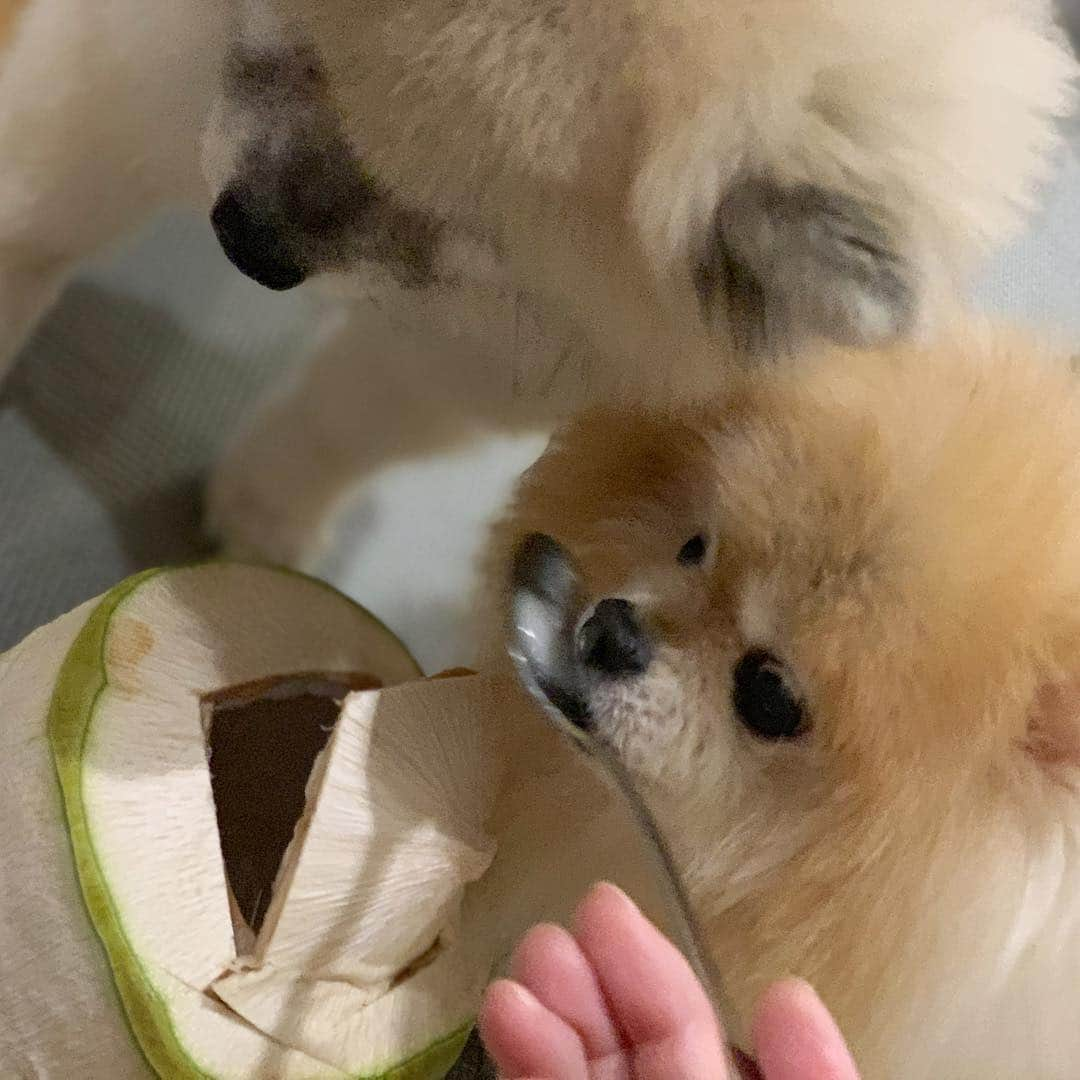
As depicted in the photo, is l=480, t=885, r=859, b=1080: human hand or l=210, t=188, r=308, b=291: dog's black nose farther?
l=210, t=188, r=308, b=291: dog's black nose

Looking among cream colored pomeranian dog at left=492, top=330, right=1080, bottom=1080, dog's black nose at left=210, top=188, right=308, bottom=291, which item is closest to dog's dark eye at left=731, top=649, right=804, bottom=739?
cream colored pomeranian dog at left=492, top=330, right=1080, bottom=1080

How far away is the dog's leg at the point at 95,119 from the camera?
508 millimetres

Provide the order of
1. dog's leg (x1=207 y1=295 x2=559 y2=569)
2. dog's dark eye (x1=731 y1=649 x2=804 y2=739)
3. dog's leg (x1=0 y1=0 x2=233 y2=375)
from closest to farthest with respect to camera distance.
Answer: dog's dark eye (x1=731 y1=649 x2=804 y2=739)
dog's leg (x1=0 y1=0 x2=233 y2=375)
dog's leg (x1=207 y1=295 x2=559 y2=569)

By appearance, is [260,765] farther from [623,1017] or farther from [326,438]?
[326,438]

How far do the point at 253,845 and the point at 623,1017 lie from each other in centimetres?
18

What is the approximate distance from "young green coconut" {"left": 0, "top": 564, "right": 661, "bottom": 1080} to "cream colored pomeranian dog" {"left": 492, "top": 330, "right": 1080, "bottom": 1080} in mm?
38

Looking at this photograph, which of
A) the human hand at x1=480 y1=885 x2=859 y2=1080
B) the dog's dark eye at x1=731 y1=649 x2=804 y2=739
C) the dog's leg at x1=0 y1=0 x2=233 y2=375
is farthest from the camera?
the dog's leg at x1=0 y1=0 x2=233 y2=375

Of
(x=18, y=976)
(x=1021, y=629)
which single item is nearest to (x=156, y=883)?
(x=18, y=976)

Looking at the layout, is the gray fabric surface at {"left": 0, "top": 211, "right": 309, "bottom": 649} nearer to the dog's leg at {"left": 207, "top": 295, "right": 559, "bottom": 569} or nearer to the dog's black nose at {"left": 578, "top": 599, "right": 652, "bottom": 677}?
the dog's leg at {"left": 207, "top": 295, "right": 559, "bottom": 569}

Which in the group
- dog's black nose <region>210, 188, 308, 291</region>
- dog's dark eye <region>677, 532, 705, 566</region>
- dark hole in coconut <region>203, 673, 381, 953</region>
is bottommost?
dark hole in coconut <region>203, 673, 381, 953</region>

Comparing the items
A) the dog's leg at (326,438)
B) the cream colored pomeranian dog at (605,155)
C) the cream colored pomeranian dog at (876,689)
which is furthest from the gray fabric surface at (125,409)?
the cream colored pomeranian dog at (876,689)

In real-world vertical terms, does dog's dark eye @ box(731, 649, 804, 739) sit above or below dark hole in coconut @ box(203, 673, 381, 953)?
above

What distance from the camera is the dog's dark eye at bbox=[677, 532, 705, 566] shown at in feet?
1.36

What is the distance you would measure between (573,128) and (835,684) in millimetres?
213
